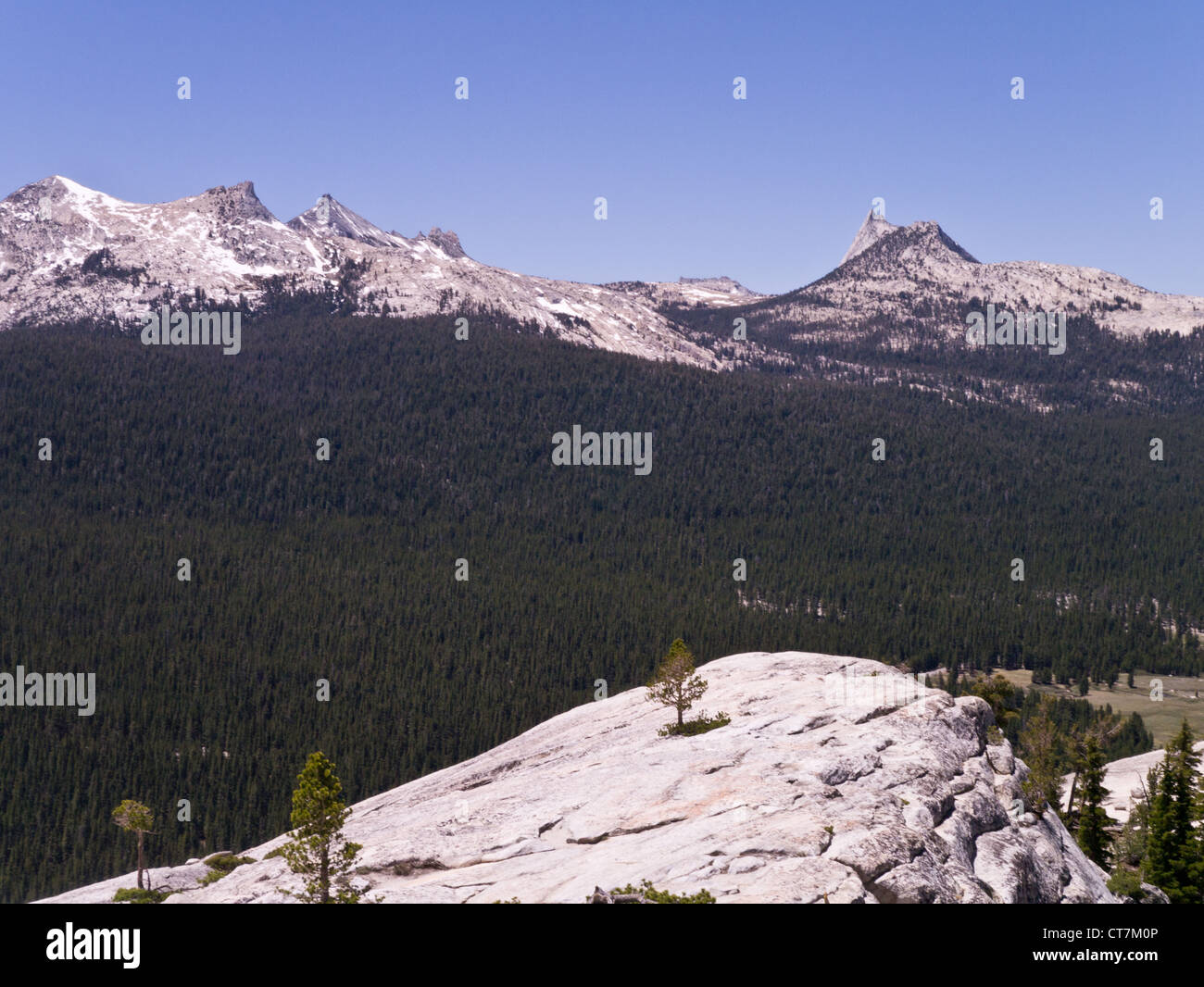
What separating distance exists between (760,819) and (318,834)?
19082 mm

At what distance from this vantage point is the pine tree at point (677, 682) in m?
59.4

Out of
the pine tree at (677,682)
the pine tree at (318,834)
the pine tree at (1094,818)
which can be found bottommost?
the pine tree at (1094,818)

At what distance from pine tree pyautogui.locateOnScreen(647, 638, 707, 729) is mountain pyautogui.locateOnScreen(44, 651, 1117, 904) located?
2.35 metres

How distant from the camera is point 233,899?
4756 centimetres

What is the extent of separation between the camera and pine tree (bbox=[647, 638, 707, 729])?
59.4 metres

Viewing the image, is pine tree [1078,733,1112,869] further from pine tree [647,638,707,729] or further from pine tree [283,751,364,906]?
pine tree [283,751,364,906]

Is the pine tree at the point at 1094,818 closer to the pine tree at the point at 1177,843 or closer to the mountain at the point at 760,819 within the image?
the pine tree at the point at 1177,843

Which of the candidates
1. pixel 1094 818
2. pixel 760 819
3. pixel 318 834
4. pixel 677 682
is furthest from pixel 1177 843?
pixel 318 834

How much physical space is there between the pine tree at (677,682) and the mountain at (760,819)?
7.71 feet

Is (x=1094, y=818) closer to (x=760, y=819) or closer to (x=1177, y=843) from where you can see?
(x=1177, y=843)

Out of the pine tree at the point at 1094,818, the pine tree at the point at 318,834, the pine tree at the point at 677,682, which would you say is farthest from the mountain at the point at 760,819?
the pine tree at the point at 1094,818
